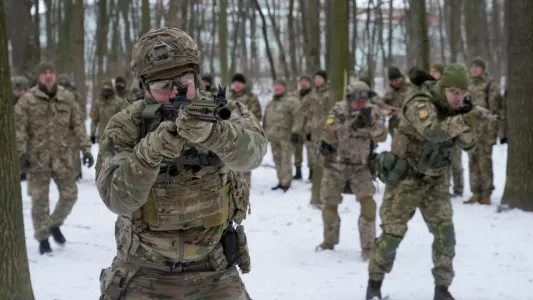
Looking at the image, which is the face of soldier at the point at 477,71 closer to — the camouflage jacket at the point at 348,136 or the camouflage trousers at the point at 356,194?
the camouflage jacket at the point at 348,136

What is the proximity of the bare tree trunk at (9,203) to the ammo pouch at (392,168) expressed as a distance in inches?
116

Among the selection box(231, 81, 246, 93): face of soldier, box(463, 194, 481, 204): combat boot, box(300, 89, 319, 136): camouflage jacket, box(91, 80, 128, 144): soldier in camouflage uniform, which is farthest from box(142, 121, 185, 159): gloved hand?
box(91, 80, 128, 144): soldier in camouflage uniform

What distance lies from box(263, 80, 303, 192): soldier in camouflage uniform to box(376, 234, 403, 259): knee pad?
7095 mm

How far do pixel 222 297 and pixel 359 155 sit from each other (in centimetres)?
455

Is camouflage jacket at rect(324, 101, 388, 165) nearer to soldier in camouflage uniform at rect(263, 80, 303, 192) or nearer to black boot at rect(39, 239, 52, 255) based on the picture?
black boot at rect(39, 239, 52, 255)

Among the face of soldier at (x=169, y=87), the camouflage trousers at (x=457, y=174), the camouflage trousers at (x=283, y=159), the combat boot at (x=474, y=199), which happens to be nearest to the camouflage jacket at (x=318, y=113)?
the camouflage trousers at (x=283, y=159)

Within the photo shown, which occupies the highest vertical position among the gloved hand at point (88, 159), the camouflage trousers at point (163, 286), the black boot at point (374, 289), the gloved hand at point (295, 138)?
the gloved hand at point (88, 159)

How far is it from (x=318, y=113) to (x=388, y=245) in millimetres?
7382

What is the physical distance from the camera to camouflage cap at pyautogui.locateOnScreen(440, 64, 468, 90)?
5121 millimetres

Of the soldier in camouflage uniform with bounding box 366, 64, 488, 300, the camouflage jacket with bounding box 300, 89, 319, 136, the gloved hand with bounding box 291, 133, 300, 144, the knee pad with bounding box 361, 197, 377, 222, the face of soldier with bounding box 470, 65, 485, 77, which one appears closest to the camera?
the soldier in camouflage uniform with bounding box 366, 64, 488, 300

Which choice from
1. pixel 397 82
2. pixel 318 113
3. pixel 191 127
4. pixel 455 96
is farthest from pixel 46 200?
pixel 397 82

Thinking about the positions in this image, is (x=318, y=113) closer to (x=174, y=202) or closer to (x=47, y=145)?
(x=47, y=145)

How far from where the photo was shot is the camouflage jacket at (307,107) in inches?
517

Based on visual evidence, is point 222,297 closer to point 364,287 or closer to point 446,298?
point 446,298
